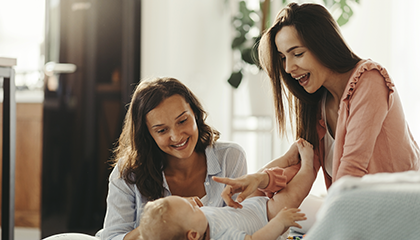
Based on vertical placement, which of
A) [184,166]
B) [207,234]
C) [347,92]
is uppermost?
[347,92]

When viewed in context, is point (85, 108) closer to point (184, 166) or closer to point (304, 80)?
point (184, 166)

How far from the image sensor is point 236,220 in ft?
4.10

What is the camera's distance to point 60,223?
2711mm

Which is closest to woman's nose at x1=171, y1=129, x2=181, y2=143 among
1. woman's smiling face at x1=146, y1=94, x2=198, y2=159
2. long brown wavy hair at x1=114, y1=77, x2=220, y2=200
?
woman's smiling face at x1=146, y1=94, x2=198, y2=159

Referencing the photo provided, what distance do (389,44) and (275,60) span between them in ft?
7.09

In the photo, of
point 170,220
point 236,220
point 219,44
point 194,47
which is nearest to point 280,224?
point 236,220

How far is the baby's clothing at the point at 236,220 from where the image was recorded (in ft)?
3.95

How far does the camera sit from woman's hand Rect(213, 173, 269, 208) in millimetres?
1277

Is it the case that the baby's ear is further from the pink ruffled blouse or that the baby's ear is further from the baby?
the pink ruffled blouse

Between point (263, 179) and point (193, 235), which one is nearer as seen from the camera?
point (193, 235)

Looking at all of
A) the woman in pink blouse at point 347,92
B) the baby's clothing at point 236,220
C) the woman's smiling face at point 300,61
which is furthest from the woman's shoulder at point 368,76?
the baby's clothing at point 236,220

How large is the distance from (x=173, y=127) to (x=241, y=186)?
1.05ft

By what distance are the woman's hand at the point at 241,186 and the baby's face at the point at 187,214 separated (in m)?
0.10

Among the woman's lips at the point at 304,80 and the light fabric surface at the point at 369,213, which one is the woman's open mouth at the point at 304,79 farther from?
the light fabric surface at the point at 369,213
